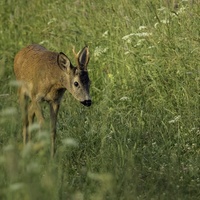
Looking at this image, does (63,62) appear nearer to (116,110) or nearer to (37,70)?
(37,70)

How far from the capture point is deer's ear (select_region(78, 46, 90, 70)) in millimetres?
9445

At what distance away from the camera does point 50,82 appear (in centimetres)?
988

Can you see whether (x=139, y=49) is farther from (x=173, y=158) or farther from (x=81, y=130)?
(x=173, y=158)

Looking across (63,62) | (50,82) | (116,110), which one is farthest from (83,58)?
(116,110)

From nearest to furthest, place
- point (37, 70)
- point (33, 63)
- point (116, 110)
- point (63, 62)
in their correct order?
point (63, 62) < point (116, 110) < point (37, 70) < point (33, 63)

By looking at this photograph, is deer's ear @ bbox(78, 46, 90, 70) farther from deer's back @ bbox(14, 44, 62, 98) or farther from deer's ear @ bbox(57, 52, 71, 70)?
deer's back @ bbox(14, 44, 62, 98)

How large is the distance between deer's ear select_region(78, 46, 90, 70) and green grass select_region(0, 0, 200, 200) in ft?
1.91

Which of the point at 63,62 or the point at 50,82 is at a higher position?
the point at 63,62

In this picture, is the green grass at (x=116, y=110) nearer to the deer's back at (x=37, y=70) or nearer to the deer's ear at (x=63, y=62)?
the deer's back at (x=37, y=70)

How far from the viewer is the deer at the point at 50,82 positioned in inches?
369

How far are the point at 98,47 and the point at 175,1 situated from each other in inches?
47.0

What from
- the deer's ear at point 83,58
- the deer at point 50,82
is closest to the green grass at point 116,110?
the deer at point 50,82

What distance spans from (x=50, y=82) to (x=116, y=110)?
2.70 feet

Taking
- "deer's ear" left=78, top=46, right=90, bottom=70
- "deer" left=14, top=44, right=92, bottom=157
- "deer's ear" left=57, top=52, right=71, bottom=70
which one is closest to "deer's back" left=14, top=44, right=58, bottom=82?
"deer" left=14, top=44, right=92, bottom=157
